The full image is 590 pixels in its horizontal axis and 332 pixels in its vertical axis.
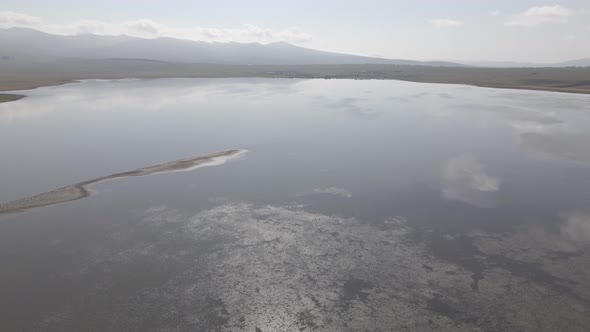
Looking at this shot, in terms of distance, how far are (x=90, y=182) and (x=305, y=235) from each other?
1288cm

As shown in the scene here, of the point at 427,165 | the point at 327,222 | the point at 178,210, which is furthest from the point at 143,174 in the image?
the point at 427,165

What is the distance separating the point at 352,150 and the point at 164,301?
18.6 m

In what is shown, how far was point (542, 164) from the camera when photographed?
23266mm

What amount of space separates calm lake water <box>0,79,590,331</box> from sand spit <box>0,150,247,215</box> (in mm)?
702

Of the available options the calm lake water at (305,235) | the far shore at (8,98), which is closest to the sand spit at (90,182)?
the calm lake water at (305,235)

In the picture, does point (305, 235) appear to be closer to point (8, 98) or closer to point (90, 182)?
point (90, 182)

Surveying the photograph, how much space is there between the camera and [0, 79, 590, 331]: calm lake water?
414 inches

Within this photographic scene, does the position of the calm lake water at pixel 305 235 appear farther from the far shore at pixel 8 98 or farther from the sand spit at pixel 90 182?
the far shore at pixel 8 98

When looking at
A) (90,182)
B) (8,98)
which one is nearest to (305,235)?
(90,182)

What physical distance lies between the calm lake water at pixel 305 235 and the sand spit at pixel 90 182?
0.70 metres

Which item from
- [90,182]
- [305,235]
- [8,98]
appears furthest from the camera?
[8,98]

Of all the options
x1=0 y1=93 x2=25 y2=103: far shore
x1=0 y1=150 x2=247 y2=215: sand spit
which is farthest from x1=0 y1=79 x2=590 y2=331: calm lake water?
x1=0 y1=93 x2=25 y2=103: far shore

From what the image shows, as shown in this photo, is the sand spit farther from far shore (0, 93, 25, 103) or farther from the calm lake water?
far shore (0, 93, 25, 103)

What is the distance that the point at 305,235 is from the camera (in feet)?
47.9
